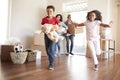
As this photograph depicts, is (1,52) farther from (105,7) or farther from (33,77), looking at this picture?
(105,7)

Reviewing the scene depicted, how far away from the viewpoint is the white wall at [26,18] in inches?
220

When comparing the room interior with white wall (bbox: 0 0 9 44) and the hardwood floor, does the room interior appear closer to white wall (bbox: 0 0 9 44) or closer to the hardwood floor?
white wall (bbox: 0 0 9 44)

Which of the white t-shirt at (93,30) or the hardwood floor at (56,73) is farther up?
the white t-shirt at (93,30)

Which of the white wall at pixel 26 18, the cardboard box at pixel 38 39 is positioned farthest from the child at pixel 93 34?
the white wall at pixel 26 18

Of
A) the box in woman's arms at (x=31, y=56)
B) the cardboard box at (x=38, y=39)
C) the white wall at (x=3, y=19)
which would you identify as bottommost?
the box in woman's arms at (x=31, y=56)

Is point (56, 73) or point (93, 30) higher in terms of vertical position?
point (93, 30)

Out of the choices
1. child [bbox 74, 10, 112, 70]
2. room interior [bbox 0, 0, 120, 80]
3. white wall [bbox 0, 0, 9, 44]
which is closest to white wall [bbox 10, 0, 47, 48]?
room interior [bbox 0, 0, 120, 80]

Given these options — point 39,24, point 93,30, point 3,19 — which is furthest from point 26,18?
point 93,30

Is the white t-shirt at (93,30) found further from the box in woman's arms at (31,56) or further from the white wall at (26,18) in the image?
the white wall at (26,18)

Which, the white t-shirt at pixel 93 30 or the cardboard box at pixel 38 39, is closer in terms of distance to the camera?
the white t-shirt at pixel 93 30

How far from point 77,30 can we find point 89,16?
2949mm

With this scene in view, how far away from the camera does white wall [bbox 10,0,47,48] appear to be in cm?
560

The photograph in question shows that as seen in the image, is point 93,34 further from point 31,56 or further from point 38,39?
point 38,39

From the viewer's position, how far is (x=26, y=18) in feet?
19.7
